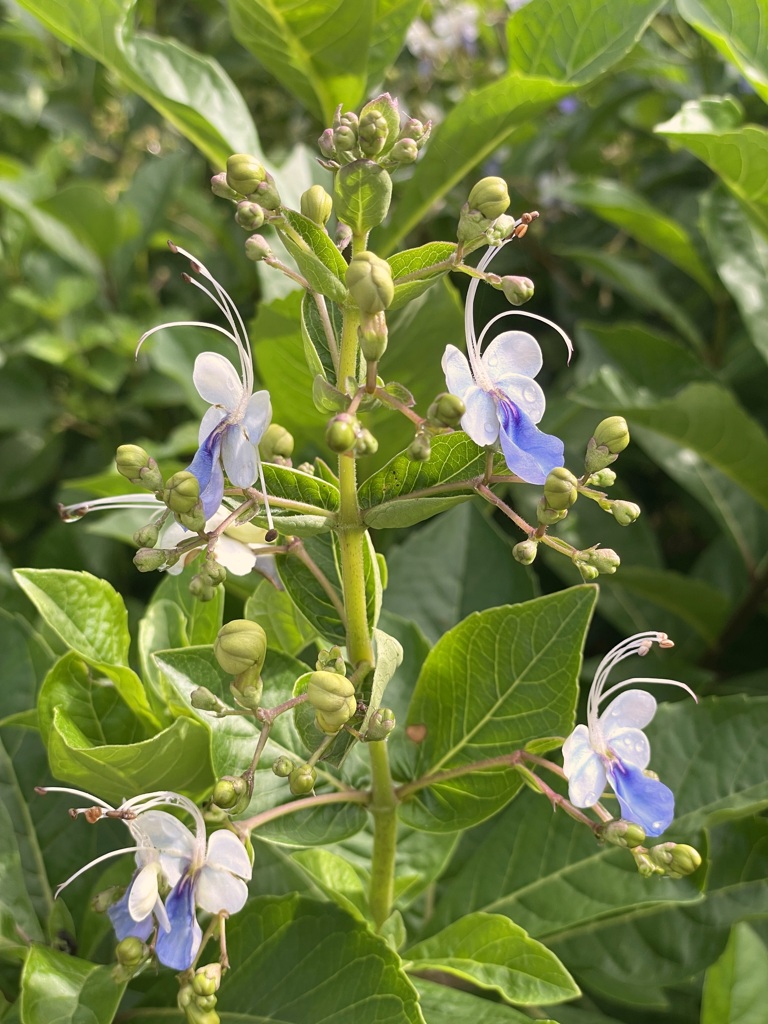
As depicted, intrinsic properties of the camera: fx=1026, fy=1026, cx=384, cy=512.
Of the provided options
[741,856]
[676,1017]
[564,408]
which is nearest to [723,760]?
[741,856]

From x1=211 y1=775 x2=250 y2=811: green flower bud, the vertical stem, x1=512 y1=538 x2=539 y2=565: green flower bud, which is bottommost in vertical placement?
the vertical stem

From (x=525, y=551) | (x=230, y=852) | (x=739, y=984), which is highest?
(x=525, y=551)

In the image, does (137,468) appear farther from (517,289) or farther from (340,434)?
(517,289)

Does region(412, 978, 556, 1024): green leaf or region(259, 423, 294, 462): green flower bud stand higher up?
region(259, 423, 294, 462): green flower bud

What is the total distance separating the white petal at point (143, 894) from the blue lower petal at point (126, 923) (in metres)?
0.02

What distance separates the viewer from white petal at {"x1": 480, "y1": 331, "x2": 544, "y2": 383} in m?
0.95

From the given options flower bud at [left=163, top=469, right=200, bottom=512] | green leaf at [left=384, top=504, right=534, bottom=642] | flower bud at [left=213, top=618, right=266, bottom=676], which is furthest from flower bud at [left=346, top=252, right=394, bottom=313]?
green leaf at [left=384, top=504, right=534, bottom=642]

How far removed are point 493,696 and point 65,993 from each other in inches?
21.2

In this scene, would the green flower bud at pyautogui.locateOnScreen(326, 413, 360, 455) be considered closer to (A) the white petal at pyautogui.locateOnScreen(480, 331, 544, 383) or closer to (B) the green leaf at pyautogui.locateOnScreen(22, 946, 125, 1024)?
(A) the white petal at pyautogui.locateOnScreen(480, 331, 544, 383)

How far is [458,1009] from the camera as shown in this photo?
3.71 ft

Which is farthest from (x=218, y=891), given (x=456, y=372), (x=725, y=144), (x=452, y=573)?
(x=725, y=144)

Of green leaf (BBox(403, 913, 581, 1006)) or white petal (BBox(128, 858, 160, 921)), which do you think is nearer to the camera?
white petal (BBox(128, 858, 160, 921))

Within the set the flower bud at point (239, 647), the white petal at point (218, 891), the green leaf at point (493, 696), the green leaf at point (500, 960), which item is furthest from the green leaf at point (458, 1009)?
the flower bud at point (239, 647)

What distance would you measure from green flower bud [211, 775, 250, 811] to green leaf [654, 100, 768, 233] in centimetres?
104
